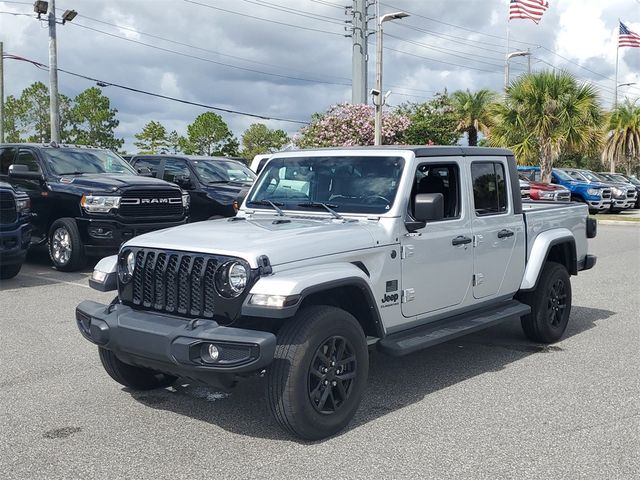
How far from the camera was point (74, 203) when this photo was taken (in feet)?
36.2

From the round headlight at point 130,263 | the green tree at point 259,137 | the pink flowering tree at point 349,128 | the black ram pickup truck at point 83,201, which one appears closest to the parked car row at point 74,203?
the black ram pickup truck at point 83,201

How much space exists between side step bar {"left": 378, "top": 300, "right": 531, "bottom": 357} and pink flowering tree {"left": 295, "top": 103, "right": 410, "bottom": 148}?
2540cm

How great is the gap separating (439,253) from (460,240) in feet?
1.06

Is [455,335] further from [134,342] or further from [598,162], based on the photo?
[598,162]

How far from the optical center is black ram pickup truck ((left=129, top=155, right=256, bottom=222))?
13.7m

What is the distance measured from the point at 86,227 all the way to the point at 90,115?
6059 cm

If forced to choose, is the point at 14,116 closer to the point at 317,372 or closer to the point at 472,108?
the point at 472,108

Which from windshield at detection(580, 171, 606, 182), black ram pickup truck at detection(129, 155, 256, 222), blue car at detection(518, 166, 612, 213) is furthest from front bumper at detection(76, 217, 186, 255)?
windshield at detection(580, 171, 606, 182)

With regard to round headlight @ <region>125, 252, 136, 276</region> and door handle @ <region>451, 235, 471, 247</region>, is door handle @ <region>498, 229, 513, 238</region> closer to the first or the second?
door handle @ <region>451, 235, 471, 247</region>

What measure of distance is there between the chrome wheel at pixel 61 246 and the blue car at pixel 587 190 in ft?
65.0

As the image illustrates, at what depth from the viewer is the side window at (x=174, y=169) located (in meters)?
14.4

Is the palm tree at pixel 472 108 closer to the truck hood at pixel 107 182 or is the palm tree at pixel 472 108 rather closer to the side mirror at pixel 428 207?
the truck hood at pixel 107 182

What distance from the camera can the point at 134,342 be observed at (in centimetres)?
431

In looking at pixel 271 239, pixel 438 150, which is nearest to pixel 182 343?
pixel 271 239
